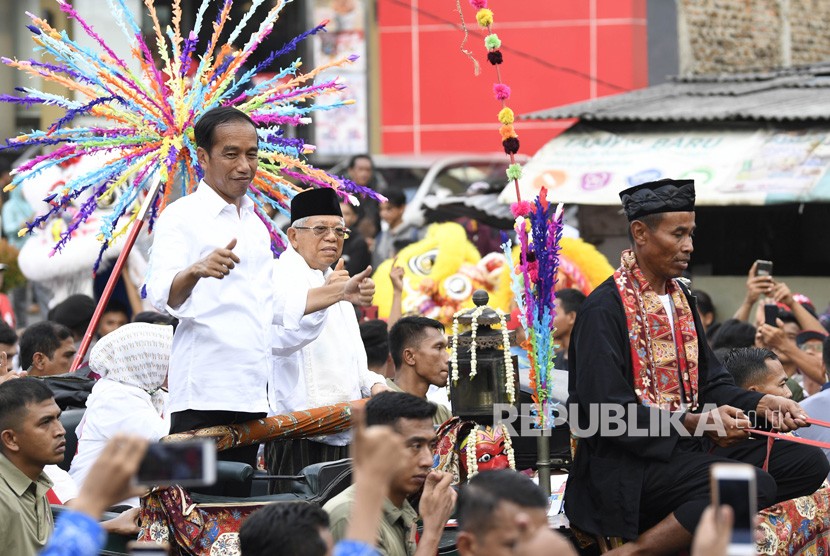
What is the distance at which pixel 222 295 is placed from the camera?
5719 mm

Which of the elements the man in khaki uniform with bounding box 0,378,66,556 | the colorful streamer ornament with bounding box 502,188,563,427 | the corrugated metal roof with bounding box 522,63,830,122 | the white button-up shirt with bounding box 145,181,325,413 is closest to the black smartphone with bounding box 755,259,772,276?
the corrugated metal roof with bounding box 522,63,830,122

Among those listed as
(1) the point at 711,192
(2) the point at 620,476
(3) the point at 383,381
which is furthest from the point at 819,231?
(2) the point at 620,476

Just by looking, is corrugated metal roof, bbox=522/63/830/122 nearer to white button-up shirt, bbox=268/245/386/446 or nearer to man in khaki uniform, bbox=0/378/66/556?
white button-up shirt, bbox=268/245/386/446

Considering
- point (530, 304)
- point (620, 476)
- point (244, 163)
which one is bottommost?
point (620, 476)

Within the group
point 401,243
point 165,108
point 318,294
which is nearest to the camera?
point 318,294

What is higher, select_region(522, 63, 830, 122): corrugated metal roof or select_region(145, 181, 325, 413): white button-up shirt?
select_region(522, 63, 830, 122): corrugated metal roof

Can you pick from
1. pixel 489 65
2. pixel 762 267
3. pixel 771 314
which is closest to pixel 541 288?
pixel 771 314

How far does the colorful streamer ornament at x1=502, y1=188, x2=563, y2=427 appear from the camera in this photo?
238 inches

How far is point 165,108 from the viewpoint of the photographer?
6680mm

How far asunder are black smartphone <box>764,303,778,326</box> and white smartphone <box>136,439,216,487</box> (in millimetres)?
6466

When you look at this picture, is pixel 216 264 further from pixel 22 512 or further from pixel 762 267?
pixel 762 267

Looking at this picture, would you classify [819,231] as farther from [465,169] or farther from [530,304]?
[530,304]

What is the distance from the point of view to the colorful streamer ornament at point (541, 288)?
604cm

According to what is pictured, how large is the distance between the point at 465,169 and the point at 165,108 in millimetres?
9880
